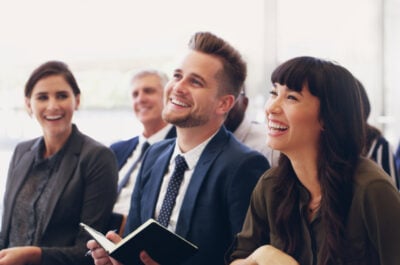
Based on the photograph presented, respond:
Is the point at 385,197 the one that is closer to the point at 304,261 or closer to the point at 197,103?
the point at 304,261

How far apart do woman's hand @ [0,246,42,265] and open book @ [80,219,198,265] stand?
56cm

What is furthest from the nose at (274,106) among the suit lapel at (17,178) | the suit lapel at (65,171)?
the suit lapel at (17,178)

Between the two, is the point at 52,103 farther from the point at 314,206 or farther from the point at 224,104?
the point at 314,206

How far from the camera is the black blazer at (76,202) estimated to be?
2404 millimetres

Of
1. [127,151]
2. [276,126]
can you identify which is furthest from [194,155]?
[127,151]

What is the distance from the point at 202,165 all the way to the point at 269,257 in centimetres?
57

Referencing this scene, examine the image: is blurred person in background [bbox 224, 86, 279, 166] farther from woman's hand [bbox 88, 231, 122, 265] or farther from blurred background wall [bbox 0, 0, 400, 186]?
blurred background wall [bbox 0, 0, 400, 186]

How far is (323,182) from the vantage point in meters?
1.62

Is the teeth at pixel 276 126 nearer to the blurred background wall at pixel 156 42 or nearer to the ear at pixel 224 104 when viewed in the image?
the ear at pixel 224 104

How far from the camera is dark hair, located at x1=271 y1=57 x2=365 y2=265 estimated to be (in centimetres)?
158

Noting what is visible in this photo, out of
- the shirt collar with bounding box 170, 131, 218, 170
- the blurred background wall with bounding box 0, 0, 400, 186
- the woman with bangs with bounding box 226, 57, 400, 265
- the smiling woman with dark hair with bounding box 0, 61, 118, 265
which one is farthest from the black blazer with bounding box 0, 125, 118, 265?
the blurred background wall with bounding box 0, 0, 400, 186

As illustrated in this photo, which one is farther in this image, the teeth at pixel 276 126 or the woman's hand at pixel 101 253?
the woman's hand at pixel 101 253

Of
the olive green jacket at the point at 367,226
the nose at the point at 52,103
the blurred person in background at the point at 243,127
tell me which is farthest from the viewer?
A: the blurred person in background at the point at 243,127

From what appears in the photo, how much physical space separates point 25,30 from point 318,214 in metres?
2.96
